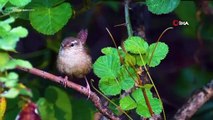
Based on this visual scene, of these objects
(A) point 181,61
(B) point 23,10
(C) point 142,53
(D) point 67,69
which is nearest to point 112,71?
(C) point 142,53

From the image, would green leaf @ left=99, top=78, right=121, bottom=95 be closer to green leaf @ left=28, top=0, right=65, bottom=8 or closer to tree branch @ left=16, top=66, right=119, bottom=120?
tree branch @ left=16, top=66, right=119, bottom=120

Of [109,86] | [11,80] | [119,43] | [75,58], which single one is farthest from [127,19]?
[119,43]

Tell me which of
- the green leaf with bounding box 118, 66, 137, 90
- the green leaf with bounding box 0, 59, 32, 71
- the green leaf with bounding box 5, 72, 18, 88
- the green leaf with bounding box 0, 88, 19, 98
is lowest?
the green leaf with bounding box 118, 66, 137, 90

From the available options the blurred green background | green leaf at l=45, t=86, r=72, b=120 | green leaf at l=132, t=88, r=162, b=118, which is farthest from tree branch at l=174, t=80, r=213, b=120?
green leaf at l=132, t=88, r=162, b=118

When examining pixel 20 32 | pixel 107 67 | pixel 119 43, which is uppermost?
pixel 20 32

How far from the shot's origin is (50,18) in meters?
2.54

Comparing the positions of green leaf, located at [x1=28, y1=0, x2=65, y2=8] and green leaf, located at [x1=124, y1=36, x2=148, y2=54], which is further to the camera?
green leaf, located at [x1=28, y1=0, x2=65, y2=8]

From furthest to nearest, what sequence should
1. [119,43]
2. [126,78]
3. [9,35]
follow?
[119,43] < [126,78] < [9,35]

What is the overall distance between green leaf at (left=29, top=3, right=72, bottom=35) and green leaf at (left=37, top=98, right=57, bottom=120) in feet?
1.88

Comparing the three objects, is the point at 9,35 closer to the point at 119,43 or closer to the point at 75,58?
the point at 75,58

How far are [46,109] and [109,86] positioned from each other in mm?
874

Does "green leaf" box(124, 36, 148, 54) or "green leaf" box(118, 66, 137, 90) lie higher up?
"green leaf" box(124, 36, 148, 54)

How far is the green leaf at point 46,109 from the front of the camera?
3010 mm

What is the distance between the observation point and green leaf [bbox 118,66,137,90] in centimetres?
219
